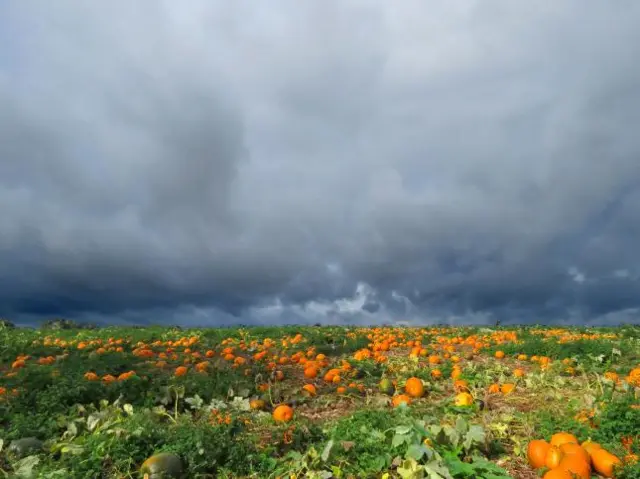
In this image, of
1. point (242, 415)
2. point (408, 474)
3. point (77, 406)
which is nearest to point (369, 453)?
point (408, 474)

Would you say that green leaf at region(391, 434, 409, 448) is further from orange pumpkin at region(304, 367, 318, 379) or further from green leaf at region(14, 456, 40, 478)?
orange pumpkin at region(304, 367, 318, 379)

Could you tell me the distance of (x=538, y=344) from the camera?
45.3 feet

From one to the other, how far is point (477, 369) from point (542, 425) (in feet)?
15.2

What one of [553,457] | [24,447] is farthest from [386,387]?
[24,447]

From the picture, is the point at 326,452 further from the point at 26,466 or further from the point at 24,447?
the point at 24,447

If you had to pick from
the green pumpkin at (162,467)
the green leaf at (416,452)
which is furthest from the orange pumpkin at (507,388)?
the green pumpkin at (162,467)

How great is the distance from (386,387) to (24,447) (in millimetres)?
6109

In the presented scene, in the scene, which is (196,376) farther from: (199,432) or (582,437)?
(582,437)

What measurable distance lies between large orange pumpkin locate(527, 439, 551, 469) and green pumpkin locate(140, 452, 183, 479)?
167 inches

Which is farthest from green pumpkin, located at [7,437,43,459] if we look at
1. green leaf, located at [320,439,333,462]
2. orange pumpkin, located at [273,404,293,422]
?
green leaf, located at [320,439,333,462]

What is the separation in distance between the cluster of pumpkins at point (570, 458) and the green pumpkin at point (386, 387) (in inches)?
148

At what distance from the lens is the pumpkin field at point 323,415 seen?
5883mm

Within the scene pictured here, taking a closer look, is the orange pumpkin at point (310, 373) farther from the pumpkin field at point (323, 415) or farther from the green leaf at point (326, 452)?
the green leaf at point (326, 452)

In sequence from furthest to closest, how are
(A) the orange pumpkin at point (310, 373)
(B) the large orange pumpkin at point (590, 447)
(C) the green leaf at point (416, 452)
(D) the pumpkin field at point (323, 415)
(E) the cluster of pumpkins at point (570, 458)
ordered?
(A) the orange pumpkin at point (310, 373), (B) the large orange pumpkin at point (590, 447), (D) the pumpkin field at point (323, 415), (E) the cluster of pumpkins at point (570, 458), (C) the green leaf at point (416, 452)
